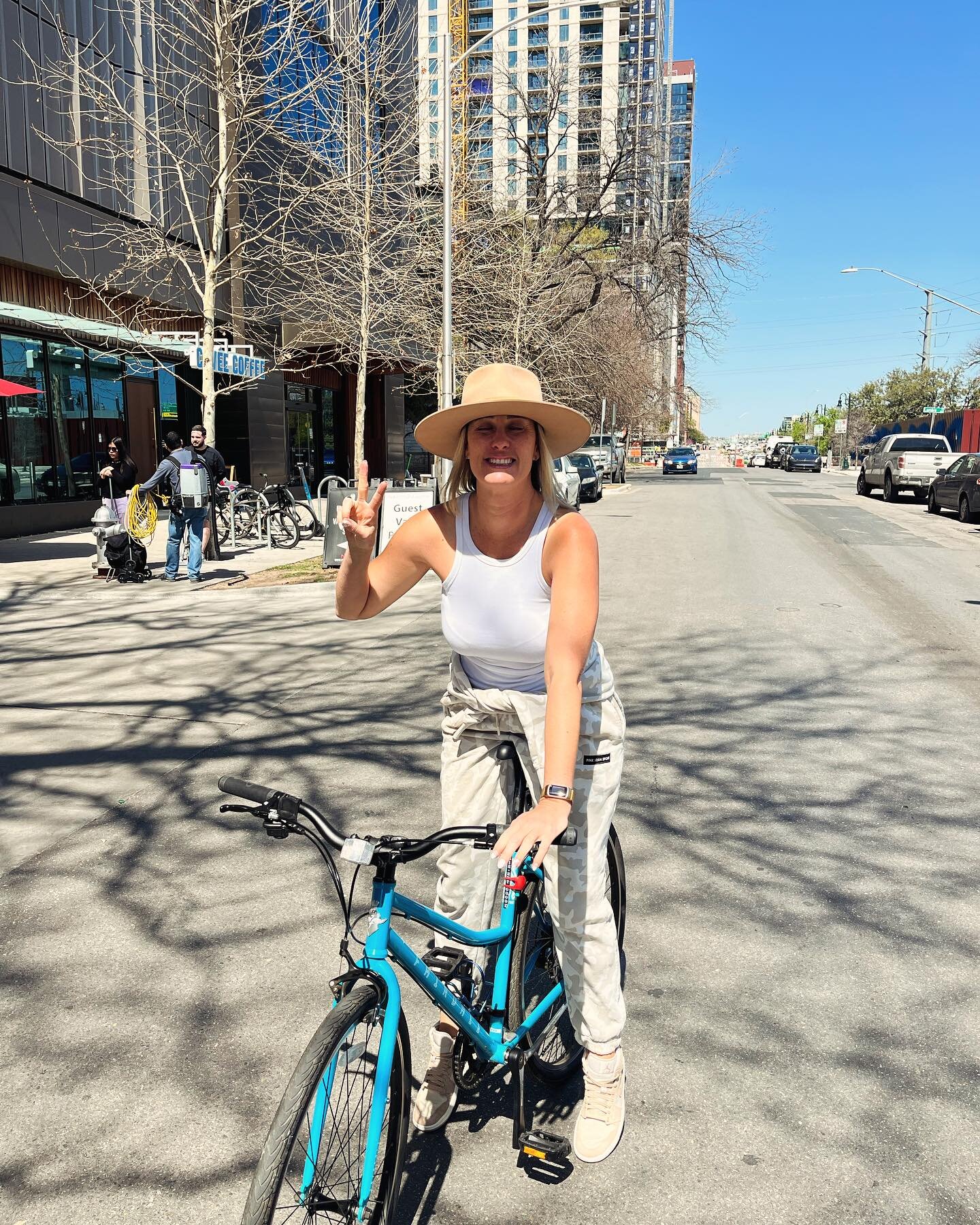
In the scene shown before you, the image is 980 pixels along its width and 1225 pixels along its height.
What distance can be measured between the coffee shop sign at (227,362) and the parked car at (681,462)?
4560 centimetres

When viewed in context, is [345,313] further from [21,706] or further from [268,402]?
[21,706]

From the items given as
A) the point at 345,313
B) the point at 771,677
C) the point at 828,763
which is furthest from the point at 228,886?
the point at 345,313

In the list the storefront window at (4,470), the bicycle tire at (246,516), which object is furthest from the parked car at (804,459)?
the storefront window at (4,470)

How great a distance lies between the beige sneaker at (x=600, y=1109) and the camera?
262 cm

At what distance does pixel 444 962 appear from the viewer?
2.43 metres

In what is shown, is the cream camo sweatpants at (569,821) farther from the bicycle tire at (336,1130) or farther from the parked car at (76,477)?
the parked car at (76,477)

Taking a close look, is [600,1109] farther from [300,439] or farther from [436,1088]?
[300,439]

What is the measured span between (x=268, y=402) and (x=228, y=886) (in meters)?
24.1

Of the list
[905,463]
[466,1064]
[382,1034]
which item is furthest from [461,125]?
[382,1034]

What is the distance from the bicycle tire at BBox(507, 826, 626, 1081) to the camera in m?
2.67

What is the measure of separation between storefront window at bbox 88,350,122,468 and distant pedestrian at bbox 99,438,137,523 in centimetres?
691

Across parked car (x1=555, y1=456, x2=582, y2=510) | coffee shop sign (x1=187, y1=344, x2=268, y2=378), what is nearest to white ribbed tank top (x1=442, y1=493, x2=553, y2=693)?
coffee shop sign (x1=187, y1=344, x2=268, y2=378)

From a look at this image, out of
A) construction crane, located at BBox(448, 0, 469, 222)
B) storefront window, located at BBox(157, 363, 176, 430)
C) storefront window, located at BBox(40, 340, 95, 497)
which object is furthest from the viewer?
storefront window, located at BBox(157, 363, 176, 430)

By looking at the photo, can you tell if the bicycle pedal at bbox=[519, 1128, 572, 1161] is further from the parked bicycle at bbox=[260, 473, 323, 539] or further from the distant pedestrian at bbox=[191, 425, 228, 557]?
the parked bicycle at bbox=[260, 473, 323, 539]
